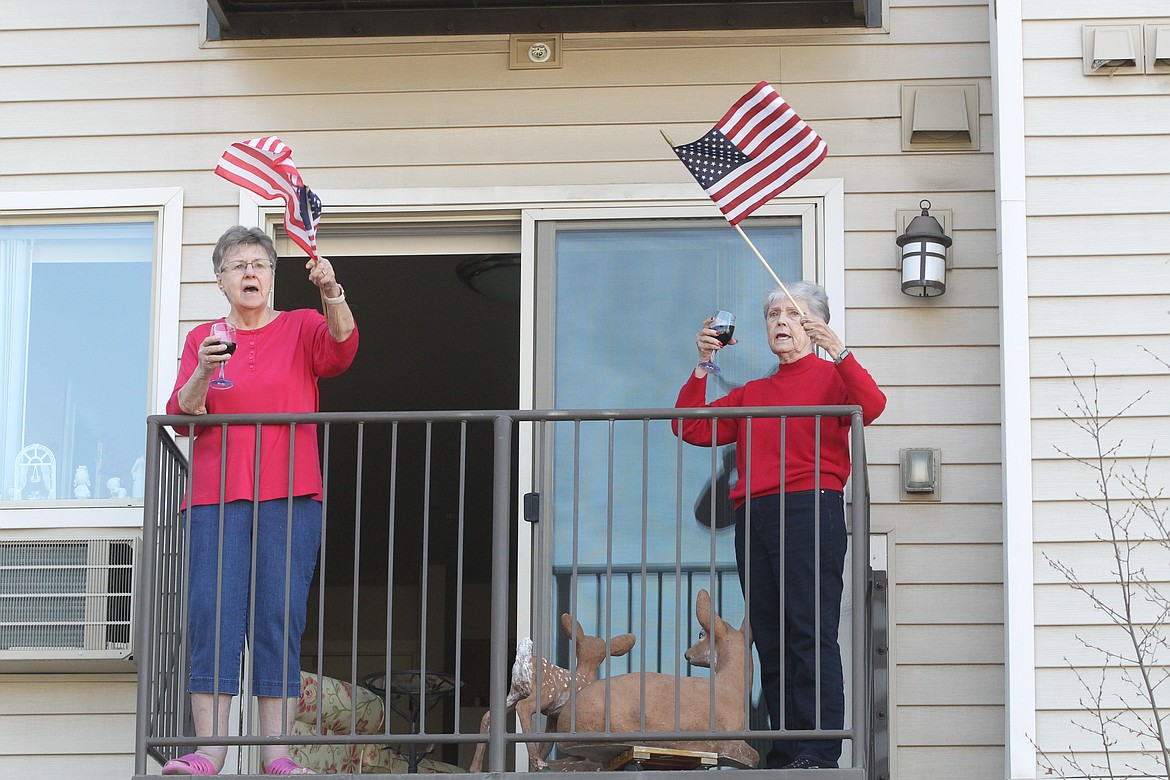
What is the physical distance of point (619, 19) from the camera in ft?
22.7

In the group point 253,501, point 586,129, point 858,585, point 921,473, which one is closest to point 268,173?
point 253,501

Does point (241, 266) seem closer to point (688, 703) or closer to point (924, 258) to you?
point (688, 703)

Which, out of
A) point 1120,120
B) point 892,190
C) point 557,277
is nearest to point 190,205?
point 557,277

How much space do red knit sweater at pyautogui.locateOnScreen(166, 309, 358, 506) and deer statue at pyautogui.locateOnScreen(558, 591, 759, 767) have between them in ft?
3.67

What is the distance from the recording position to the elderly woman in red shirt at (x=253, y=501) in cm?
542

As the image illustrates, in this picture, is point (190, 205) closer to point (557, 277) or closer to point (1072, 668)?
point (557, 277)

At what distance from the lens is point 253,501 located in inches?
215

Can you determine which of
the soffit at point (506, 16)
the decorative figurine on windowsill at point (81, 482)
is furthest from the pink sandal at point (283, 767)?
the soffit at point (506, 16)

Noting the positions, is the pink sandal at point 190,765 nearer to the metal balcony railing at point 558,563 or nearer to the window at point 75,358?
the metal balcony railing at point 558,563

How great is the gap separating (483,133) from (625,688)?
2440 millimetres

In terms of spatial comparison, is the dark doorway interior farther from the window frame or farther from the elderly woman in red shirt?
the elderly woman in red shirt

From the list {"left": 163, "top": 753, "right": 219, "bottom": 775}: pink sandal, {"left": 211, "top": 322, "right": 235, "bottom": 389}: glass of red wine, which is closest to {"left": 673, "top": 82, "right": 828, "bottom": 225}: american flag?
{"left": 211, "top": 322, "right": 235, "bottom": 389}: glass of red wine

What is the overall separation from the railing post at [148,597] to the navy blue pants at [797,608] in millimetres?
1840

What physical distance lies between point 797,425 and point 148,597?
2119 millimetres
